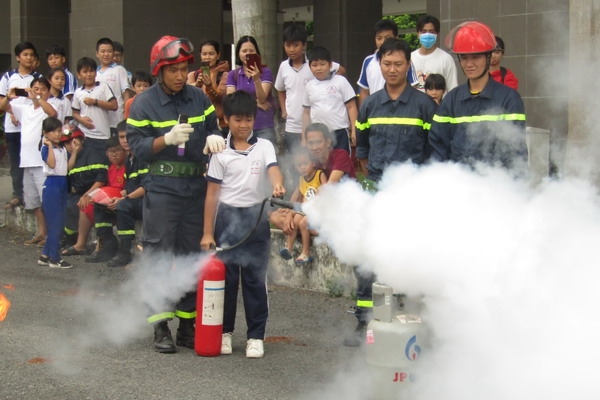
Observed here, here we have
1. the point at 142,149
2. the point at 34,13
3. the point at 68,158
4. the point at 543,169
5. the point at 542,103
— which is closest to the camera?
the point at 142,149

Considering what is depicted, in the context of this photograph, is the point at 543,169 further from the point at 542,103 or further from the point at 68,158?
the point at 68,158

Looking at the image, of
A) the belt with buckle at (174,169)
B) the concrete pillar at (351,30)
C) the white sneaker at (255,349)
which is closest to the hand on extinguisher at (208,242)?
the belt with buckle at (174,169)

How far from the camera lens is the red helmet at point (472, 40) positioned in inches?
252

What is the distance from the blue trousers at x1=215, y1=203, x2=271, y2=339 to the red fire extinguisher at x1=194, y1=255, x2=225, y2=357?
0.15 m

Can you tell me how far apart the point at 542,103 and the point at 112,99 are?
520 centimetres


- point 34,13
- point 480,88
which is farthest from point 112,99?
point 34,13

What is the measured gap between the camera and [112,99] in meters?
12.3

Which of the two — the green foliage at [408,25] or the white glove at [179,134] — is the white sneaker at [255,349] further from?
the green foliage at [408,25]

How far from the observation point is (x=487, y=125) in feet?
21.1

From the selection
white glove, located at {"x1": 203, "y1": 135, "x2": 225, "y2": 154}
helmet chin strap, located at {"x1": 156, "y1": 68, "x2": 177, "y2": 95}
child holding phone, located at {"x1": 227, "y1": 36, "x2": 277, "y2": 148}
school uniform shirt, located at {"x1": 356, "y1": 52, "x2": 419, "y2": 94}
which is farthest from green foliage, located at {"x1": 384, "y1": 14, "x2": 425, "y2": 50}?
white glove, located at {"x1": 203, "y1": 135, "x2": 225, "y2": 154}

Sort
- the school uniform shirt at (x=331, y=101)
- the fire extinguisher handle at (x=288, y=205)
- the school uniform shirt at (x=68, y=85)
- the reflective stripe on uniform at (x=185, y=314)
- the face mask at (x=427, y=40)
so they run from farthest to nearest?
the school uniform shirt at (x=68, y=85) < the school uniform shirt at (x=331, y=101) < the face mask at (x=427, y=40) < the reflective stripe on uniform at (x=185, y=314) < the fire extinguisher handle at (x=288, y=205)

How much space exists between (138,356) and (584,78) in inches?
215

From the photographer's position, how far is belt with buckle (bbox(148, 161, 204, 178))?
24.0ft

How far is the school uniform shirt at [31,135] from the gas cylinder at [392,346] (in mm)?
7540
